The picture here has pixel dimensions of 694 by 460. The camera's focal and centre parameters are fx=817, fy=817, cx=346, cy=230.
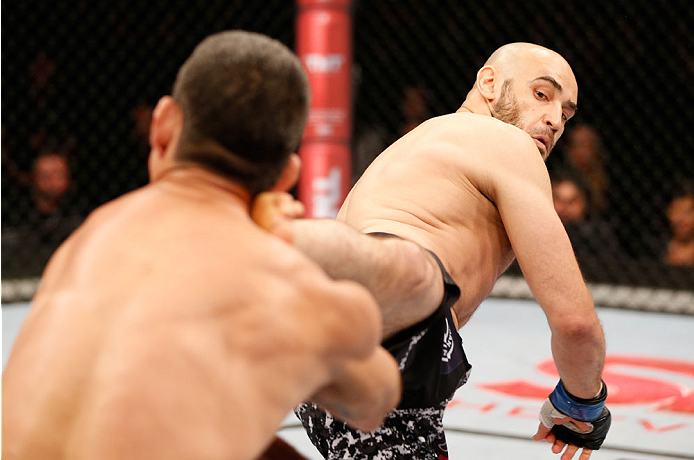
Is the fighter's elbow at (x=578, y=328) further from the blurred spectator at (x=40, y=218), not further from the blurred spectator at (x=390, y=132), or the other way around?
the blurred spectator at (x=40, y=218)

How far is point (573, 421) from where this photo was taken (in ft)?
4.25

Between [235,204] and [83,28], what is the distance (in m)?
3.67

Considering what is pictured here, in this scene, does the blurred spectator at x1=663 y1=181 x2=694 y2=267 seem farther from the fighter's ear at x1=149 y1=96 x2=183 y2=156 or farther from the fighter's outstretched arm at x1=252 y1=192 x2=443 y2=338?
the fighter's ear at x1=149 y1=96 x2=183 y2=156

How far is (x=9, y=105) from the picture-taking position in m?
4.01

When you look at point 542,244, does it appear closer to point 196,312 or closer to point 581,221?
point 196,312

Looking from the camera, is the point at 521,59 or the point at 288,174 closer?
the point at 288,174

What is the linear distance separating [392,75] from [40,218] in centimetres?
188

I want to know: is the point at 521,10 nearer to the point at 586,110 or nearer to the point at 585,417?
the point at 586,110

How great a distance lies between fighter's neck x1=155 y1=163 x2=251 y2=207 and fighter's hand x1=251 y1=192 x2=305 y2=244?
0.06ft

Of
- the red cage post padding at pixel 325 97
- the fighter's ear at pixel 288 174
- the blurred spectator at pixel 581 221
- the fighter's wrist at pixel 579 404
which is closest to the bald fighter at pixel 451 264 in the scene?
the fighter's wrist at pixel 579 404

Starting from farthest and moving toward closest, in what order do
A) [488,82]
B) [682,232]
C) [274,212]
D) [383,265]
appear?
[682,232] → [488,82] → [383,265] → [274,212]

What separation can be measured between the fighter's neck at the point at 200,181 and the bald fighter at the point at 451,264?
0.80 feet

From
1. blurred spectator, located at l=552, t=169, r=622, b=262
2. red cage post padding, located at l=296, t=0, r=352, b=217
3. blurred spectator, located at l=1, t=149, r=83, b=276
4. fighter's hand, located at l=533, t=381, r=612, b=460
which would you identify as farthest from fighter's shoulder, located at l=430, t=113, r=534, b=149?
blurred spectator, located at l=1, t=149, r=83, b=276

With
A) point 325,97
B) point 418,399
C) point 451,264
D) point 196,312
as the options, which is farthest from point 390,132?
point 196,312
